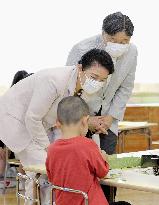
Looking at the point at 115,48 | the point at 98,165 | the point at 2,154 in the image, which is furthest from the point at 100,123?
the point at 2,154

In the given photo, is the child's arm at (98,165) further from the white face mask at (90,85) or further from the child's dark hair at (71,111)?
the white face mask at (90,85)

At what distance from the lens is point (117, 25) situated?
336 cm

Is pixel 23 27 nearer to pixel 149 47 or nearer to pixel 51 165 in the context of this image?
pixel 149 47

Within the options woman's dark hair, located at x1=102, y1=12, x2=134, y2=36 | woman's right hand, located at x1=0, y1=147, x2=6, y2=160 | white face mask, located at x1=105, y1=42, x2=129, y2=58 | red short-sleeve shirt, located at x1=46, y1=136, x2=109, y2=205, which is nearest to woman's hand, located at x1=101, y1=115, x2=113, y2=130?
white face mask, located at x1=105, y1=42, x2=129, y2=58

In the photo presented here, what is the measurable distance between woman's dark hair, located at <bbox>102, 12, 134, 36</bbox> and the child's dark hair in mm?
742

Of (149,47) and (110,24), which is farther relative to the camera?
(149,47)

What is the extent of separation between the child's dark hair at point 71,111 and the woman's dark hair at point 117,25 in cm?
74

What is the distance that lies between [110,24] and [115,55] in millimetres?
210

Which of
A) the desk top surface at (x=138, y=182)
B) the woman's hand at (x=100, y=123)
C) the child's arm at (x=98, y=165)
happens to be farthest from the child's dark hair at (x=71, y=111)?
the woman's hand at (x=100, y=123)

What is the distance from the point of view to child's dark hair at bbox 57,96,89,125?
9.05 ft

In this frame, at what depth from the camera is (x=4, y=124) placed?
10.8 feet

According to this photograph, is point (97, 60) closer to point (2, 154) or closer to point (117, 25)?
point (117, 25)

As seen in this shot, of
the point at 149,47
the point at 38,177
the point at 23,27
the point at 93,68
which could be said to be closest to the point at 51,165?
the point at 38,177

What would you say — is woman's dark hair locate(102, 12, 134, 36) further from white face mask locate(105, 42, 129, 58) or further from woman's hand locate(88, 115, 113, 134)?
woman's hand locate(88, 115, 113, 134)
